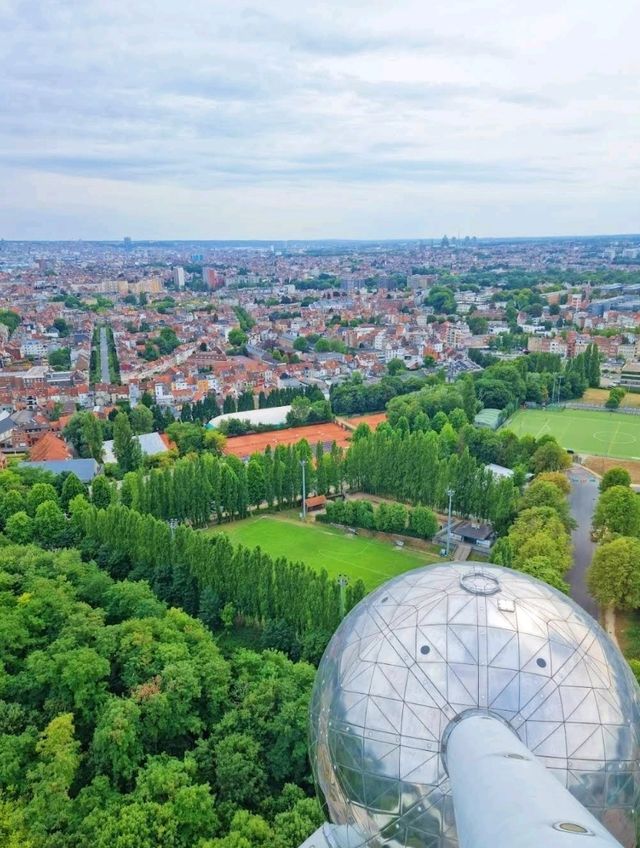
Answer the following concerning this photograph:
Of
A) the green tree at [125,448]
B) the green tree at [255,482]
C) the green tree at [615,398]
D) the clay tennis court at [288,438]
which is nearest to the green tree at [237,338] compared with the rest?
the clay tennis court at [288,438]

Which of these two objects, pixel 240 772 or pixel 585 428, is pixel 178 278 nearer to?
pixel 585 428

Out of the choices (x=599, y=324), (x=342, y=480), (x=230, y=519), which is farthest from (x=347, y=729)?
(x=599, y=324)

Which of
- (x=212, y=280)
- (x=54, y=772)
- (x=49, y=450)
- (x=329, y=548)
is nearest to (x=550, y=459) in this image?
(x=329, y=548)

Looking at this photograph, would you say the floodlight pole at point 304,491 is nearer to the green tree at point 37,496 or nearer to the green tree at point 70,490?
the green tree at point 70,490

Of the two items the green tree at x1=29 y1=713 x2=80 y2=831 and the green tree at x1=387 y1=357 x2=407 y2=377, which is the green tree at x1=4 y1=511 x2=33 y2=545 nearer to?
the green tree at x1=29 y1=713 x2=80 y2=831

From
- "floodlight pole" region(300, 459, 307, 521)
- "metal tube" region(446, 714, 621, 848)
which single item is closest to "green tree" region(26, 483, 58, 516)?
"floodlight pole" region(300, 459, 307, 521)

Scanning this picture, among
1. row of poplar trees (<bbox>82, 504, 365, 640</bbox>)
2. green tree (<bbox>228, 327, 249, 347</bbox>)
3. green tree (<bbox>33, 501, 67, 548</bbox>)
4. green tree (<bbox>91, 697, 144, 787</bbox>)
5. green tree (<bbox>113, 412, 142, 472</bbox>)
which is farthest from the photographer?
green tree (<bbox>228, 327, 249, 347</bbox>)
